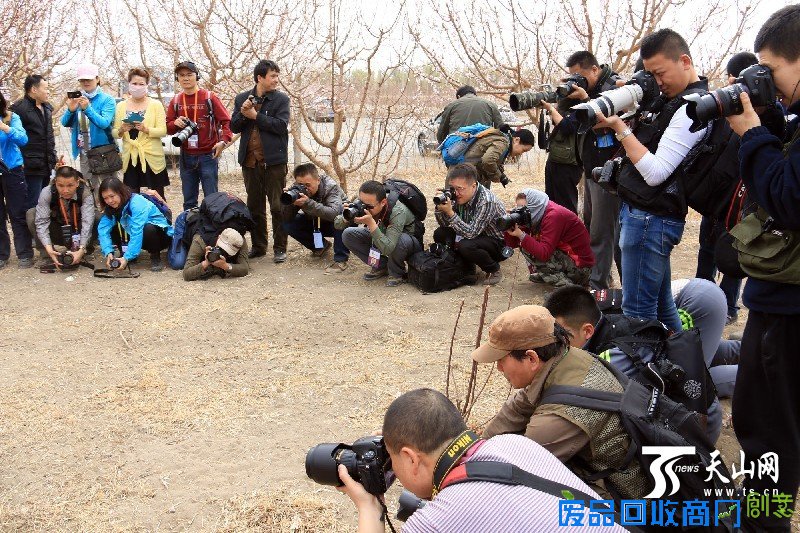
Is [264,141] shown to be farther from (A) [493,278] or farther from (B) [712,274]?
(B) [712,274]

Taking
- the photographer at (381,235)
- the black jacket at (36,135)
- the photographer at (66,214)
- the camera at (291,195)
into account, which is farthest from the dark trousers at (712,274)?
the black jacket at (36,135)

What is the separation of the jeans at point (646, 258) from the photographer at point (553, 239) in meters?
1.89

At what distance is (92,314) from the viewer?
546 cm

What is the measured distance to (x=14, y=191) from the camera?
21.4ft

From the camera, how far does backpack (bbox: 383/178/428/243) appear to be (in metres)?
5.94

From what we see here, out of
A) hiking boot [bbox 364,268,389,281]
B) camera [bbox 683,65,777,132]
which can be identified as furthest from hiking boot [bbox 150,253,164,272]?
camera [bbox 683,65,777,132]

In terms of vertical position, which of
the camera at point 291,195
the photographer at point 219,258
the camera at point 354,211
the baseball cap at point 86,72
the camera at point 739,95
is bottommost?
the photographer at point 219,258

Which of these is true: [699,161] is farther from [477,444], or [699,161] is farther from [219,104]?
[219,104]

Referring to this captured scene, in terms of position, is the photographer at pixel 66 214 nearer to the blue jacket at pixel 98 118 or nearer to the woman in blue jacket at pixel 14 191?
the woman in blue jacket at pixel 14 191

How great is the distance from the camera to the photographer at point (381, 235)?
5734 mm

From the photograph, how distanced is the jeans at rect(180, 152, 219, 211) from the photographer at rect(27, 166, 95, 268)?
2.72ft

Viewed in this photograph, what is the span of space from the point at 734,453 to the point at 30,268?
5801mm

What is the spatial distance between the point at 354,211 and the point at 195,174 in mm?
2054

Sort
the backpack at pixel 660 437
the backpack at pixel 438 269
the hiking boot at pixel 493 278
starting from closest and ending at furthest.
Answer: the backpack at pixel 660 437 → the backpack at pixel 438 269 → the hiking boot at pixel 493 278
